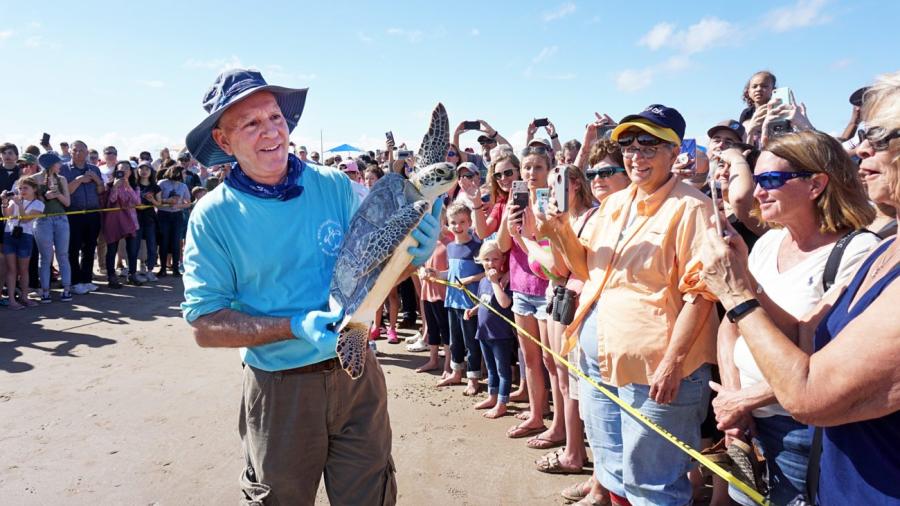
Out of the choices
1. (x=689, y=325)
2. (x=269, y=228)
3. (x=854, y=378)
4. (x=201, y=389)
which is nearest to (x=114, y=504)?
(x=201, y=389)

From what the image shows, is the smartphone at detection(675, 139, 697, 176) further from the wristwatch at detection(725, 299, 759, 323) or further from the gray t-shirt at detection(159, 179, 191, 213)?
the gray t-shirt at detection(159, 179, 191, 213)

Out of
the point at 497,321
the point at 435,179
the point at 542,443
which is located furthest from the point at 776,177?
the point at 497,321

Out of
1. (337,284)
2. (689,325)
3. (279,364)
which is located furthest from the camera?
(689,325)

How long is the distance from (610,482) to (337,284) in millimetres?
1682

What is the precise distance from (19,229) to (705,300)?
31.2ft

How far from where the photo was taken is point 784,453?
1.94 meters

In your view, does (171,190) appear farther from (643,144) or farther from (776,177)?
(776,177)

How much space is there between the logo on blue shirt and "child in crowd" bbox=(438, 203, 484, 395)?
2.82 m

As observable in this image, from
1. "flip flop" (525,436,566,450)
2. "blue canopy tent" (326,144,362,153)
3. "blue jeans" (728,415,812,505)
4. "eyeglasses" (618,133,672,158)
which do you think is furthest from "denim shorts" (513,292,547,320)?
"blue canopy tent" (326,144,362,153)

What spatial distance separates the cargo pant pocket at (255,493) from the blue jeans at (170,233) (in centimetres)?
988

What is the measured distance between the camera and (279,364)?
6.28 ft

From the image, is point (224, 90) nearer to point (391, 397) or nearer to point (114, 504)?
point (114, 504)

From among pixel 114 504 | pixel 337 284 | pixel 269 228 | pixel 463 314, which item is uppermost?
pixel 269 228

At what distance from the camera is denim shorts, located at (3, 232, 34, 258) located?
7.76m
